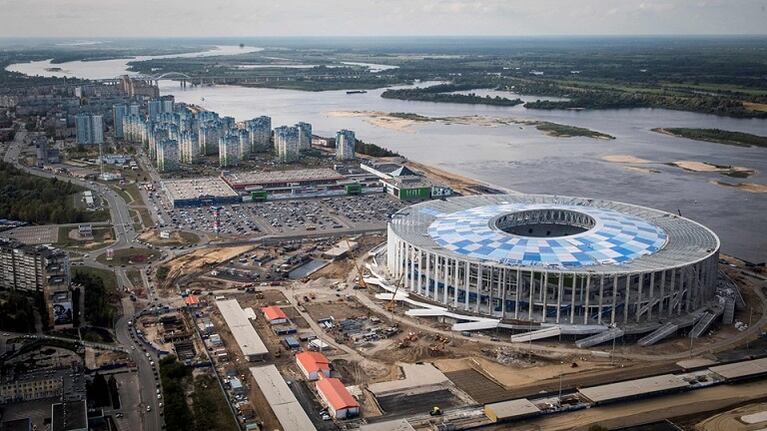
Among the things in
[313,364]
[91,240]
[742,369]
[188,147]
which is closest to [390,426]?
[313,364]

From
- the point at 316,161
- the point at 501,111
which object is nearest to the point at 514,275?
the point at 316,161

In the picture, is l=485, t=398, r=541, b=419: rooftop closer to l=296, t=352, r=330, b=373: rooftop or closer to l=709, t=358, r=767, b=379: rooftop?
l=296, t=352, r=330, b=373: rooftop

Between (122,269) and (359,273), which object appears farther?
(122,269)

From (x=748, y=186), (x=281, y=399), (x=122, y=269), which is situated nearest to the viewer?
(x=281, y=399)

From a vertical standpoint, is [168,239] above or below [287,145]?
below

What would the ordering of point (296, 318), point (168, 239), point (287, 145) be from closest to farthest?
point (296, 318), point (168, 239), point (287, 145)

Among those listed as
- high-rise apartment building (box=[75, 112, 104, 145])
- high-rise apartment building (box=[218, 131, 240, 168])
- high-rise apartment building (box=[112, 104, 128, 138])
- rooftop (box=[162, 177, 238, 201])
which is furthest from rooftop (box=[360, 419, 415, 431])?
high-rise apartment building (box=[112, 104, 128, 138])

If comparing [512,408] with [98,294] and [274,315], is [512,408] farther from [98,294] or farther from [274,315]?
[98,294]
